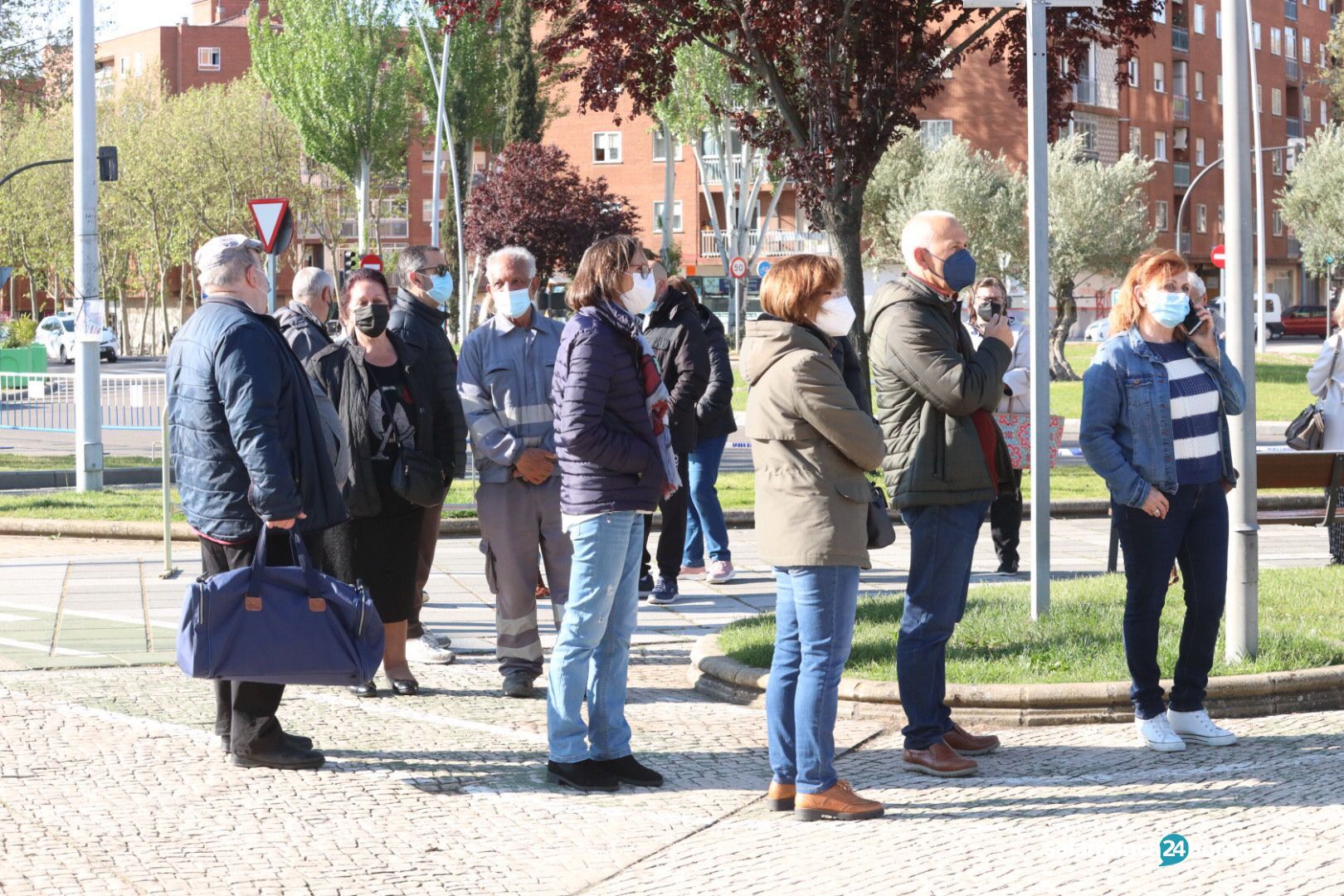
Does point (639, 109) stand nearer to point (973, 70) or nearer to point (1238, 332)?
point (1238, 332)

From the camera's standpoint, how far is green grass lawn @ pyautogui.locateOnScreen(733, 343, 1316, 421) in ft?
89.4

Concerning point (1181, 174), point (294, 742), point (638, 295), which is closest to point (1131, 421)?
point (638, 295)

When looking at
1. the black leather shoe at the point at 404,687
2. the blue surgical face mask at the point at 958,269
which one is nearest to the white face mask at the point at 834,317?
the blue surgical face mask at the point at 958,269

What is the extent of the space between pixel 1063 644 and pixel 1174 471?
1733 mm

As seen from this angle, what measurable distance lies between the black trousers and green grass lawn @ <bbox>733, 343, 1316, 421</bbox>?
13127 mm

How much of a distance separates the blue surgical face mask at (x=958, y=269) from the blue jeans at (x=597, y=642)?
144cm

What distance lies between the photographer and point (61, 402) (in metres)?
24.2

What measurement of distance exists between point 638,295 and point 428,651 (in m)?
3.06

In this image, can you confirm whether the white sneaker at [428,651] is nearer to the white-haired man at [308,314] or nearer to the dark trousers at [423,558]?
the dark trousers at [423,558]

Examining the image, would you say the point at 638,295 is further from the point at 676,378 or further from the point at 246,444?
the point at 676,378

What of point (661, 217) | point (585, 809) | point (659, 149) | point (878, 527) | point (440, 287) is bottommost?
point (585, 809)

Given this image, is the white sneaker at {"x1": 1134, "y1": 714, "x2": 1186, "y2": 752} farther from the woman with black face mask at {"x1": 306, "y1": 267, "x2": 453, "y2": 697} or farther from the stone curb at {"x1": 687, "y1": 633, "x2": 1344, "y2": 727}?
the woman with black face mask at {"x1": 306, "y1": 267, "x2": 453, "y2": 697}

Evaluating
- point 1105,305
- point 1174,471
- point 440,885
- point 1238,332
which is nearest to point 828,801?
point 440,885

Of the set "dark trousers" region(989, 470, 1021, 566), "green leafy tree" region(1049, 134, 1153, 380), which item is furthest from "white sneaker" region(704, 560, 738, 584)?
"green leafy tree" region(1049, 134, 1153, 380)
